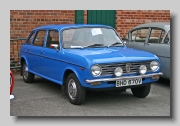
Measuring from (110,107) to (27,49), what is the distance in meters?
3.31

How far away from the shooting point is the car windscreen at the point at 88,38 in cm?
656

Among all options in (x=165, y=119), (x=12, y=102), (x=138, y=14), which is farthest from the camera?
(x=138, y=14)

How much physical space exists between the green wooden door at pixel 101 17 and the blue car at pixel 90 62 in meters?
3.57

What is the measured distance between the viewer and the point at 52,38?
23.2 feet

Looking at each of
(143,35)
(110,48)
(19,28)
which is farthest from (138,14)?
(110,48)

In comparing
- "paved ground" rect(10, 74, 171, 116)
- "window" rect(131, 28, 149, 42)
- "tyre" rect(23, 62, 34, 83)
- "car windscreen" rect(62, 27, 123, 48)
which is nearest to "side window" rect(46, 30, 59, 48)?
"car windscreen" rect(62, 27, 123, 48)

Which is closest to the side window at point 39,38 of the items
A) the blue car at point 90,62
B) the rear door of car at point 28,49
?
the blue car at point 90,62

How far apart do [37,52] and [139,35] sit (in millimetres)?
3155

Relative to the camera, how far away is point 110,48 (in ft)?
21.4

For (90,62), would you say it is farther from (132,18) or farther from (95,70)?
(132,18)

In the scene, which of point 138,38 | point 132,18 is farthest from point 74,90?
point 132,18

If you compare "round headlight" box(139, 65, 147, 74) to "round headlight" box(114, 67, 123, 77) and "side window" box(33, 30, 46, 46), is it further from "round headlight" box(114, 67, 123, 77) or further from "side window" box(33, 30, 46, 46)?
"side window" box(33, 30, 46, 46)

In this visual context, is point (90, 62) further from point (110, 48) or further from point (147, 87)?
point (147, 87)

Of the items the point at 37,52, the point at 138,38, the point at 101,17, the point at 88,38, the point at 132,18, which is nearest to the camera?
the point at 88,38
